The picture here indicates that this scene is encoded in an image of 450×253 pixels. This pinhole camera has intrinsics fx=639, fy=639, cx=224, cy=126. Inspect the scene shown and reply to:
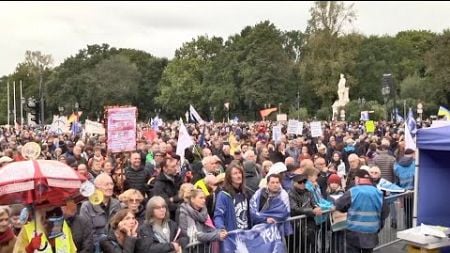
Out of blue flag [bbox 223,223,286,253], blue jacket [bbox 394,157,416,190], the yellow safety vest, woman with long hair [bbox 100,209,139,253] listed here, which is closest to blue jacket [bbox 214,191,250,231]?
blue flag [bbox 223,223,286,253]

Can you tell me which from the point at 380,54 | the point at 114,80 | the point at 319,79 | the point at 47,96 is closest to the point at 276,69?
the point at 319,79

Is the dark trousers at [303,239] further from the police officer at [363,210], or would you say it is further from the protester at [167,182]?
the protester at [167,182]

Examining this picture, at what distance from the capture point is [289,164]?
10.7 m

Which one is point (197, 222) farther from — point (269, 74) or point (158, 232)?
point (269, 74)

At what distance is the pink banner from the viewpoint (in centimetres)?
1099

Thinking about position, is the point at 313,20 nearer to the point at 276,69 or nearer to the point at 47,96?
the point at 276,69

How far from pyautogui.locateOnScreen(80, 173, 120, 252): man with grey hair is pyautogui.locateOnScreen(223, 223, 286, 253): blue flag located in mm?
1327

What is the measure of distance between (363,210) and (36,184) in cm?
438

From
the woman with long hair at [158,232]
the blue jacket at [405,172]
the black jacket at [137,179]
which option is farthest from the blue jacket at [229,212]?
the blue jacket at [405,172]

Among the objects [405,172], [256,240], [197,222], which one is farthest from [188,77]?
[197,222]

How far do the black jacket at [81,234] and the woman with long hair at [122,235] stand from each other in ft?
0.51

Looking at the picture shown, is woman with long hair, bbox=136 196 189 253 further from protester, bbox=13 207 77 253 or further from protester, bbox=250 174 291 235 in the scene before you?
protester, bbox=250 174 291 235

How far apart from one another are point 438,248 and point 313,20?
2500 inches

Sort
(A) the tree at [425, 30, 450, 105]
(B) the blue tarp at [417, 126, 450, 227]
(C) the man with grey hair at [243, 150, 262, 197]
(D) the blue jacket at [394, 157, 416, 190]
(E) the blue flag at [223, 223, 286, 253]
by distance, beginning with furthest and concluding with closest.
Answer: (A) the tree at [425, 30, 450, 105] < (D) the blue jacket at [394, 157, 416, 190] < (C) the man with grey hair at [243, 150, 262, 197] < (B) the blue tarp at [417, 126, 450, 227] < (E) the blue flag at [223, 223, 286, 253]
